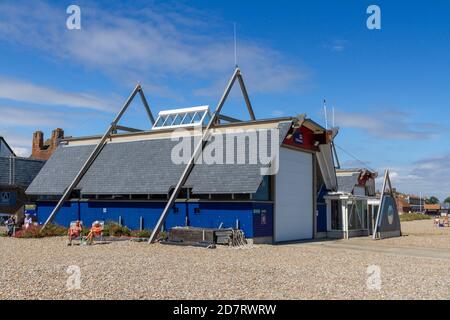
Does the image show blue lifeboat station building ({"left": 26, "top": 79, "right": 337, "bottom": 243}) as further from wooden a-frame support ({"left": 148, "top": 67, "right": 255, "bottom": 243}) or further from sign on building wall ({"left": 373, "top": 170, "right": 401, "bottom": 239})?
sign on building wall ({"left": 373, "top": 170, "right": 401, "bottom": 239})

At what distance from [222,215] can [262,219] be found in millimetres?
2073

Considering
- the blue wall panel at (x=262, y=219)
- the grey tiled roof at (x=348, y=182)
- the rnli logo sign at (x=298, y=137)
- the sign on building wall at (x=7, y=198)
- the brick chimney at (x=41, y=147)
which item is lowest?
the blue wall panel at (x=262, y=219)

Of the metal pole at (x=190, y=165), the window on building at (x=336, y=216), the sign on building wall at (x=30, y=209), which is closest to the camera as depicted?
the metal pole at (x=190, y=165)

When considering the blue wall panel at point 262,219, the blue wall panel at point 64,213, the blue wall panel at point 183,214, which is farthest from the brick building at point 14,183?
the blue wall panel at point 262,219

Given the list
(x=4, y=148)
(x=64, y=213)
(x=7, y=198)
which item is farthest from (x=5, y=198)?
(x=4, y=148)

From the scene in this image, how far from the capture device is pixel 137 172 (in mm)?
29094

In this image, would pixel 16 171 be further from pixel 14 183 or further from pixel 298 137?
pixel 298 137

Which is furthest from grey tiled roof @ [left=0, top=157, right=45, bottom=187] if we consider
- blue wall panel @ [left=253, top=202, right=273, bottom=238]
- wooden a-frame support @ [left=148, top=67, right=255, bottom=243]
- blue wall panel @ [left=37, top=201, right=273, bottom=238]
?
blue wall panel @ [left=253, top=202, right=273, bottom=238]

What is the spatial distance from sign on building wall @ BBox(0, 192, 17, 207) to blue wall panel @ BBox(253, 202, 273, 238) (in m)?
23.6

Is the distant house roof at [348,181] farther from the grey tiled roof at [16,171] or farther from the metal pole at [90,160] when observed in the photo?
the grey tiled roof at [16,171]

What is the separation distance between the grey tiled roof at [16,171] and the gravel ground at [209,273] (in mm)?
18512

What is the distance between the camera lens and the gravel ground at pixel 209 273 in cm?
1105

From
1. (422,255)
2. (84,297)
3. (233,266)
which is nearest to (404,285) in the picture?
(233,266)
